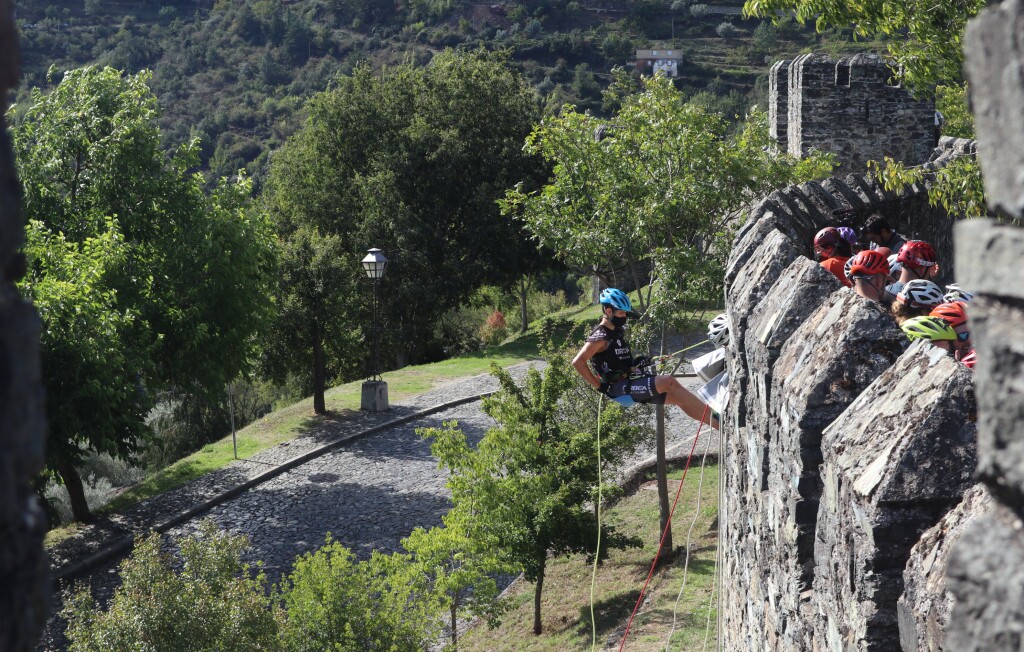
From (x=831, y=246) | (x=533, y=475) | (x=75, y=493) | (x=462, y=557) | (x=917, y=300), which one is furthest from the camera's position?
(x=75, y=493)

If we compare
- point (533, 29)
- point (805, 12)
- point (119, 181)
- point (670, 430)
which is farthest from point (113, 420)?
point (533, 29)

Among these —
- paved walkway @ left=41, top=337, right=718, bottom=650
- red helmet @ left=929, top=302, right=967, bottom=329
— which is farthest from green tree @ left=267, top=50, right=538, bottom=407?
red helmet @ left=929, top=302, right=967, bottom=329

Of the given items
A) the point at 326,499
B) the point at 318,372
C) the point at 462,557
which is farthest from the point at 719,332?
the point at 318,372

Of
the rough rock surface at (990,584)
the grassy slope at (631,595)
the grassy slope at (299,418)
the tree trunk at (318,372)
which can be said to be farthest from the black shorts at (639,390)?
the tree trunk at (318,372)

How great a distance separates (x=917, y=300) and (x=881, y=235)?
10.5 ft

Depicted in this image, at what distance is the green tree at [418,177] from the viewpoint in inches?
1225

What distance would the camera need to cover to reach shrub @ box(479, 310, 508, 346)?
3516 centimetres

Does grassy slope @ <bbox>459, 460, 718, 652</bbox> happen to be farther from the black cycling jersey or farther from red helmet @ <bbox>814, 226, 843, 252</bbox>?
red helmet @ <bbox>814, 226, 843, 252</bbox>

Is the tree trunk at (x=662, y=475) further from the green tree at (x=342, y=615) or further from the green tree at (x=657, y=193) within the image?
the green tree at (x=342, y=615)

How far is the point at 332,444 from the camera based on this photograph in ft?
65.4

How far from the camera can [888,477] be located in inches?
107

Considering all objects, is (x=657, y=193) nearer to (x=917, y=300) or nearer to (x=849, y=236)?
(x=849, y=236)

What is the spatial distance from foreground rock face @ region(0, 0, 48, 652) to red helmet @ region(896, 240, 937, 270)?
6.74 m

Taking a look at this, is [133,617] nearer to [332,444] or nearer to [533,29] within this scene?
[332,444]
